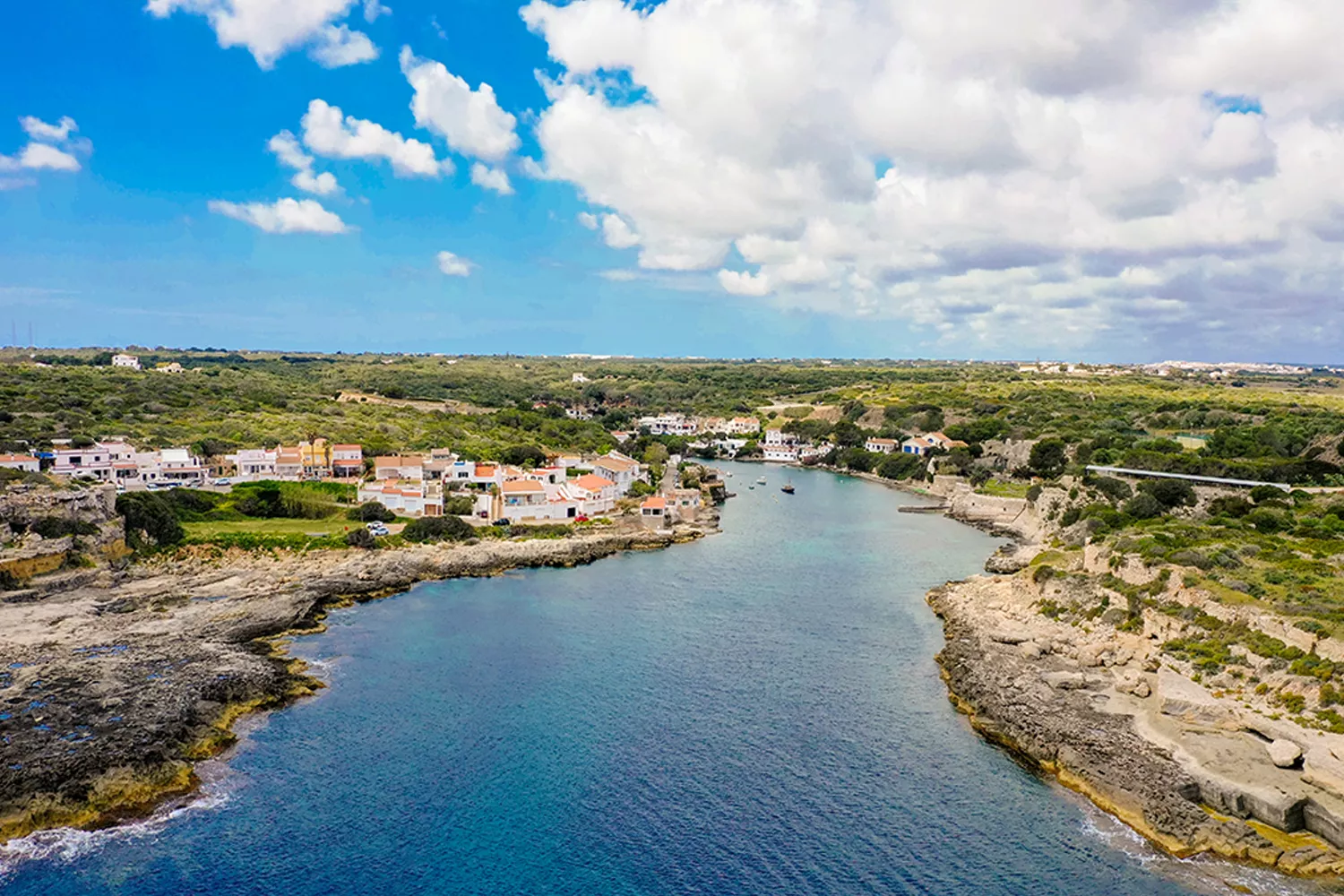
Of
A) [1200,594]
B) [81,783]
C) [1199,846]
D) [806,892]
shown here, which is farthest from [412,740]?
[1200,594]

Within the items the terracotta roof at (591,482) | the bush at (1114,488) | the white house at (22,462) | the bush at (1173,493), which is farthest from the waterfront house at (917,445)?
the white house at (22,462)

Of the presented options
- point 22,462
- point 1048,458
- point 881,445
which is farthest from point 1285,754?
point 881,445

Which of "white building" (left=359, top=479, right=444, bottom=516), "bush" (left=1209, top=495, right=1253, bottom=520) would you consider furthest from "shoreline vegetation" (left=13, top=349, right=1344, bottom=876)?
"white building" (left=359, top=479, right=444, bottom=516)

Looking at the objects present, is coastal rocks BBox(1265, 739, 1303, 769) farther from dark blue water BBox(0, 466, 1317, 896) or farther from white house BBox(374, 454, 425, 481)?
white house BBox(374, 454, 425, 481)

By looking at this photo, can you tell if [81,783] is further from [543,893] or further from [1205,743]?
[1205,743]

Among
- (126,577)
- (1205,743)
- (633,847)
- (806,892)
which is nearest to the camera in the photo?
(806,892)

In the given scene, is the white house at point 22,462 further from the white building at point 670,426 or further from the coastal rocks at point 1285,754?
the white building at point 670,426
